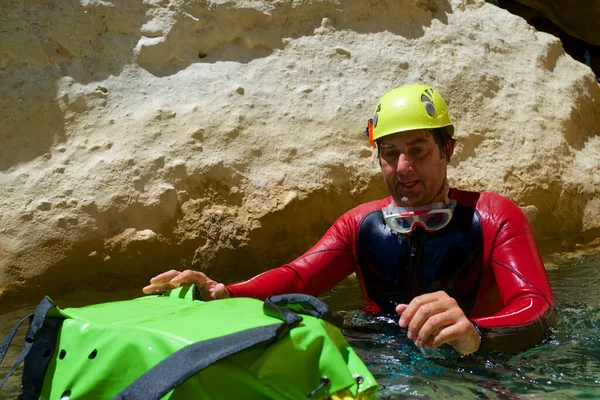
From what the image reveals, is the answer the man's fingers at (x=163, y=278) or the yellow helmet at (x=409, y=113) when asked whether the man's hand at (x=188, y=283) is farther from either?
the yellow helmet at (x=409, y=113)

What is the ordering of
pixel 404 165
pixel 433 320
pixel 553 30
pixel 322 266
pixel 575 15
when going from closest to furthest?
pixel 433 320
pixel 404 165
pixel 322 266
pixel 575 15
pixel 553 30

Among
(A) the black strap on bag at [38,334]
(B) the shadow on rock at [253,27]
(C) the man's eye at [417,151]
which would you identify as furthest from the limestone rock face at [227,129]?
(A) the black strap on bag at [38,334]

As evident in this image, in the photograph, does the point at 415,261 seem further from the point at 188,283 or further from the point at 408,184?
the point at 188,283

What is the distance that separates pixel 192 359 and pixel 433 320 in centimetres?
74

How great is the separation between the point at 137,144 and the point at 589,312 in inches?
108

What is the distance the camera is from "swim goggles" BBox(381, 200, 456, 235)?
3.12 m

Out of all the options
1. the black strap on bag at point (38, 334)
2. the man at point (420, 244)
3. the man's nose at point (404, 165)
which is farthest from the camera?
the man's nose at point (404, 165)

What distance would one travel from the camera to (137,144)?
4297 millimetres

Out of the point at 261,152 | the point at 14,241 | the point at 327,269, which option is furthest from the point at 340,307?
the point at 14,241

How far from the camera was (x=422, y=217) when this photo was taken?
3.14 m

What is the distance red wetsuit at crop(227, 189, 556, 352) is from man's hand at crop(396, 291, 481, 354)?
575 mm

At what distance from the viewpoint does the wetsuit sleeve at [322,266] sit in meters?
3.25

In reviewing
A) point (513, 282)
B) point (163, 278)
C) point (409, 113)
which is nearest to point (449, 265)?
point (513, 282)

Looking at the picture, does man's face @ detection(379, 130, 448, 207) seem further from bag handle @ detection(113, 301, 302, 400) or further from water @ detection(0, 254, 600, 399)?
bag handle @ detection(113, 301, 302, 400)
